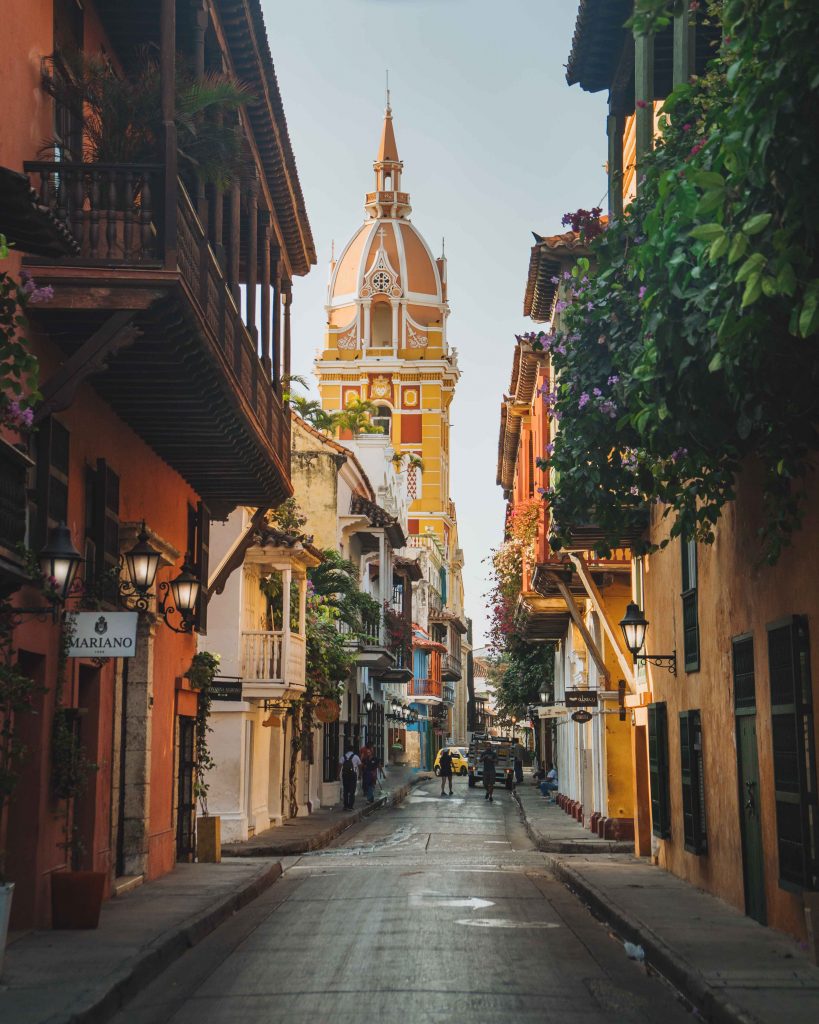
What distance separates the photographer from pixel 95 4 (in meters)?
15.2

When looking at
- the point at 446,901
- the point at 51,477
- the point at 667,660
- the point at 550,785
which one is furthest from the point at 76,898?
the point at 550,785

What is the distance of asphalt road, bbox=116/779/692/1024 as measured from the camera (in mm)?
9766

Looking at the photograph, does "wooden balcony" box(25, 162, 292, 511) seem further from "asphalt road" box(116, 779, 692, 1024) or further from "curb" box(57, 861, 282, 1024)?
"asphalt road" box(116, 779, 692, 1024)

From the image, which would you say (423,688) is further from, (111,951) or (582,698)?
(111,951)

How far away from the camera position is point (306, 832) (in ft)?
96.6

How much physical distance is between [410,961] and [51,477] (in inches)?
203

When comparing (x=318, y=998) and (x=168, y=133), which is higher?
(x=168, y=133)

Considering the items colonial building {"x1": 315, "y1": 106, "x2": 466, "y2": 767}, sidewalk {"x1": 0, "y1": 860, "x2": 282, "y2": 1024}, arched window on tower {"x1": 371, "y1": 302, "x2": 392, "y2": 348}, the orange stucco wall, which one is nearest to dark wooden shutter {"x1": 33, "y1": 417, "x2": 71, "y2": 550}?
sidewalk {"x1": 0, "y1": 860, "x2": 282, "y2": 1024}

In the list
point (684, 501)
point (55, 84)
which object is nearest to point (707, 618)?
point (684, 501)

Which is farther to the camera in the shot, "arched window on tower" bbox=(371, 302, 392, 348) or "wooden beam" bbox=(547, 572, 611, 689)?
"arched window on tower" bbox=(371, 302, 392, 348)

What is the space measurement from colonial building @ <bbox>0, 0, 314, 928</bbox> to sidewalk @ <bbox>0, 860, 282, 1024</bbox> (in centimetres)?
62

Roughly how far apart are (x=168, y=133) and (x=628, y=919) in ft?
A: 26.3

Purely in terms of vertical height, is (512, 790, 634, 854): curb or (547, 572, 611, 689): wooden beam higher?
(547, 572, 611, 689): wooden beam

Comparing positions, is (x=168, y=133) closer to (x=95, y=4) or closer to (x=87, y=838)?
(x=95, y=4)
